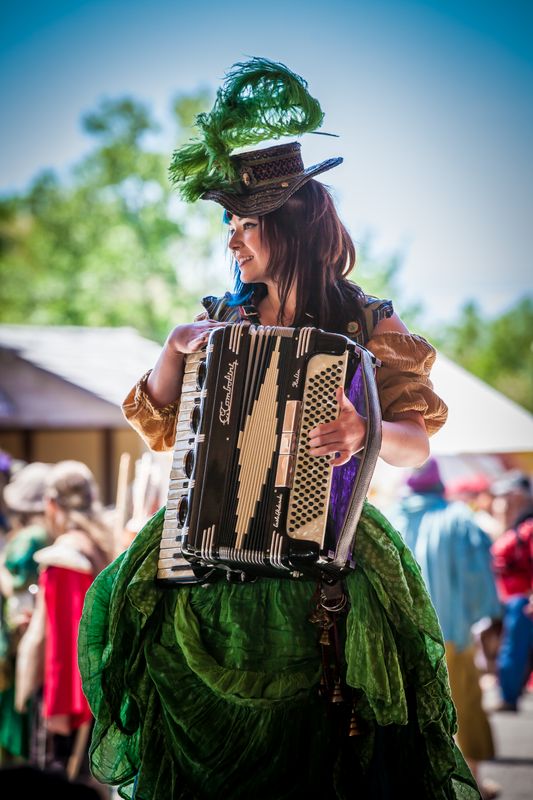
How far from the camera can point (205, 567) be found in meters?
2.50

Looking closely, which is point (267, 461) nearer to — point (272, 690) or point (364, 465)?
point (364, 465)

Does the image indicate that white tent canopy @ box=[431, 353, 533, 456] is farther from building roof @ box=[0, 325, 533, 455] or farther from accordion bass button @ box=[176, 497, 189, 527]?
accordion bass button @ box=[176, 497, 189, 527]

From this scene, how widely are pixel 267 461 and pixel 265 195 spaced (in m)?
0.73

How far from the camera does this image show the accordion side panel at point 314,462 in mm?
2377

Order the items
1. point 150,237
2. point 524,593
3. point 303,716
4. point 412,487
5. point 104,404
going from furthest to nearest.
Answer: point 150,237 → point 104,404 → point 524,593 → point 412,487 → point 303,716

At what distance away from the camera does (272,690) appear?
2.47 m

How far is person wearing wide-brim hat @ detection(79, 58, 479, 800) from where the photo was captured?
8.10 ft

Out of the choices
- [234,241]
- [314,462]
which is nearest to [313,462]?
[314,462]

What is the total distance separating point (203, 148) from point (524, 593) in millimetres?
6735

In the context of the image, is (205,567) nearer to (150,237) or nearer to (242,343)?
(242,343)

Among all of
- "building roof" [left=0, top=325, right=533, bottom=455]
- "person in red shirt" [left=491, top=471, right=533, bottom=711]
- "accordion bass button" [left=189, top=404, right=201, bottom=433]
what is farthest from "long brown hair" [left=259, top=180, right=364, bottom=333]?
"person in red shirt" [left=491, top=471, right=533, bottom=711]

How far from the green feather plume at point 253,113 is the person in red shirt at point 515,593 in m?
6.32

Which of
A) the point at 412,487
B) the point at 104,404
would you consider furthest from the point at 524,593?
the point at 104,404

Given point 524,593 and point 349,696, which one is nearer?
point 349,696
